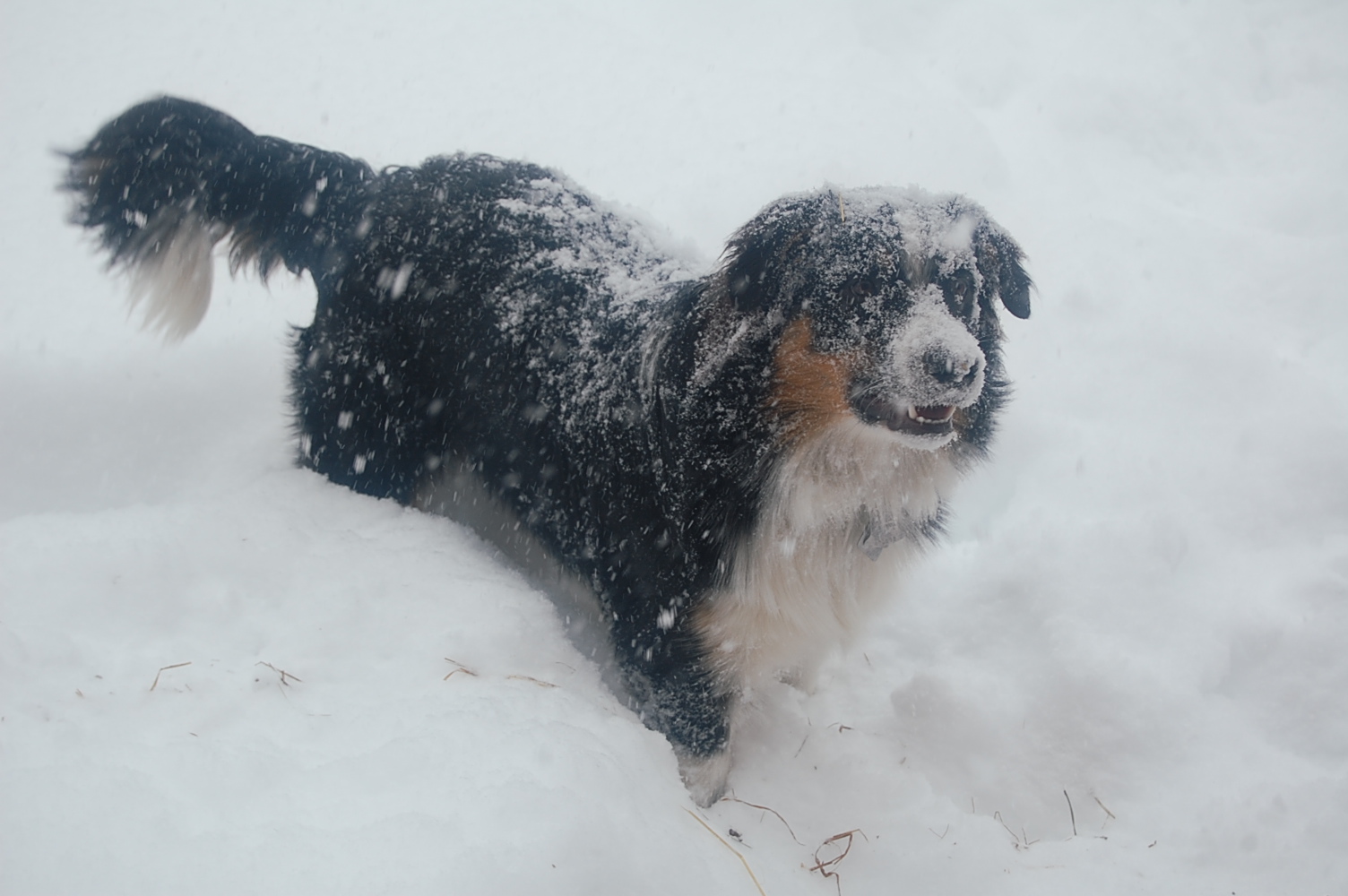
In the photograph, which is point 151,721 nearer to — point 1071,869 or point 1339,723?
point 1071,869

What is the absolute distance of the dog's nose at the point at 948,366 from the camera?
2.04 metres

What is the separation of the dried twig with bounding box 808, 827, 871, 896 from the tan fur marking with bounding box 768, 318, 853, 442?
1.20 meters

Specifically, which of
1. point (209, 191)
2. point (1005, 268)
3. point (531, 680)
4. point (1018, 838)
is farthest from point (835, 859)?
point (209, 191)

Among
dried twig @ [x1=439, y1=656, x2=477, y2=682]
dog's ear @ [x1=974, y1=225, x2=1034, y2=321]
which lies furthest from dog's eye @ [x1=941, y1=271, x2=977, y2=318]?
dried twig @ [x1=439, y1=656, x2=477, y2=682]

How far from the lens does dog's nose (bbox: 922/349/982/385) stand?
204 centimetres

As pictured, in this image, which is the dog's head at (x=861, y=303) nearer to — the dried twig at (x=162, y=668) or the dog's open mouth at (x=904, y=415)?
the dog's open mouth at (x=904, y=415)

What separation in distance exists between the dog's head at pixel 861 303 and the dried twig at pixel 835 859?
1190 millimetres

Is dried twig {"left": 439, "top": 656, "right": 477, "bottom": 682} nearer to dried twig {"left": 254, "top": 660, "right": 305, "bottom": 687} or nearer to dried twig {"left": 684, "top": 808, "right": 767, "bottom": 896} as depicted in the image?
dried twig {"left": 254, "top": 660, "right": 305, "bottom": 687}

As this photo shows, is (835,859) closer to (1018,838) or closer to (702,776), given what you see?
(702,776)

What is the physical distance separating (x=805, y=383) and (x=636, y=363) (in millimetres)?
623

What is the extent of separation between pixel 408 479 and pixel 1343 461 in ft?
14.0

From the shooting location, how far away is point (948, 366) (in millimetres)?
2035

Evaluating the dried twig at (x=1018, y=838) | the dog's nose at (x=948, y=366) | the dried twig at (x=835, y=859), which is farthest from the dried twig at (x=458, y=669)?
the dried twig at (x=1018, y=838)

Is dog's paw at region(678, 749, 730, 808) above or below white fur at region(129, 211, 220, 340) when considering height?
below
